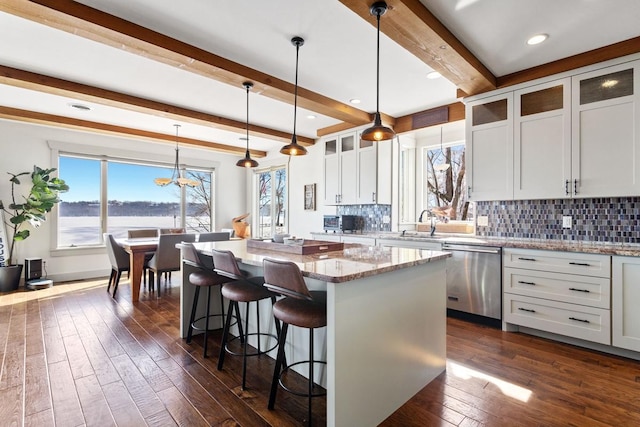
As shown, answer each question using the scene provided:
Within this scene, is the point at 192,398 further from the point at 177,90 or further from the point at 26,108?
the point at 26,108

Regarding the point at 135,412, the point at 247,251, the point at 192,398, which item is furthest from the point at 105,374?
the point at 247,251

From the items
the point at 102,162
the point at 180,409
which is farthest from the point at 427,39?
the point at 102,162

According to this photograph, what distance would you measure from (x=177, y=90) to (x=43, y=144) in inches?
124

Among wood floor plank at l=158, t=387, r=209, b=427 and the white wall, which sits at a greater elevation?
the white wall

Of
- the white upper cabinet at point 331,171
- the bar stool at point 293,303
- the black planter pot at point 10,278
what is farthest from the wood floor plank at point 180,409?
the black planter pot at point 10,278

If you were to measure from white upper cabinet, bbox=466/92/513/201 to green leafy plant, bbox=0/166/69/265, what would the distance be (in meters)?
5.95

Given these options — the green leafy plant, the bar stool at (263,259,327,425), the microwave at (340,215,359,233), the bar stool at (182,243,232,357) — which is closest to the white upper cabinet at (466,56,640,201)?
the microwave at (340,215,359,233)

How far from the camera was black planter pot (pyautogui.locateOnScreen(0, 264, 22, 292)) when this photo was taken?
455 cm

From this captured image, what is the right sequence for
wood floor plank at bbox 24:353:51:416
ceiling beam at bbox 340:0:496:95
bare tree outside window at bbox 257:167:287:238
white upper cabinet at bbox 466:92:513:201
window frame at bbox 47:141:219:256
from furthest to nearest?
bare tree outside window at bbox 257:167:287:238
window frame at bbox 47:141:219:256
white upper cabinet at bbox 466:92:513:201
ceiling beam at bbox 340:0:496:95
wood floor plank at bbox 24:353:51:416

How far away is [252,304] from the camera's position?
282cm

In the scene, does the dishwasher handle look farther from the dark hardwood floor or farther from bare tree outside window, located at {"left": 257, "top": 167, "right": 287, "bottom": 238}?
bare tree outside window, located at {"left": 257, "top": 167, "right": 287, "bottom": 238}

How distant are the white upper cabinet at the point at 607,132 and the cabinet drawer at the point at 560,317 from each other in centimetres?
103

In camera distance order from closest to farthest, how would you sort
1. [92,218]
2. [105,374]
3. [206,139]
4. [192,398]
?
[192,398], [105,374], [92,218], [206,139]

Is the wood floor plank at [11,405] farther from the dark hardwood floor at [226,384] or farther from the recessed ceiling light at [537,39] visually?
the recessed ceiling light at [537,39]
